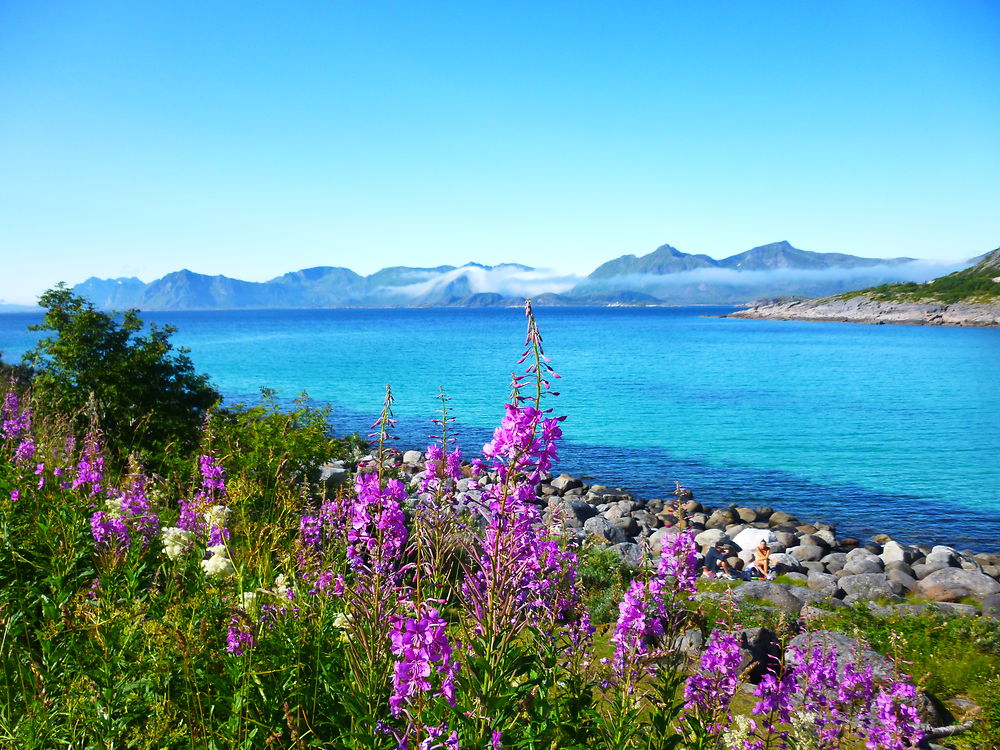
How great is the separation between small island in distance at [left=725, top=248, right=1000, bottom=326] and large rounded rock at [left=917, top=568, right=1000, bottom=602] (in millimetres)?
134105

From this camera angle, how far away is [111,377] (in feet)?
50.7

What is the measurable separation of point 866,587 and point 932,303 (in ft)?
504

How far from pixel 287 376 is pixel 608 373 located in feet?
116

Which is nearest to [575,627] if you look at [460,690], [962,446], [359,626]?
[460,690]

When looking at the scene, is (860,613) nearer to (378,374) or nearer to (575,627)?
(575,627)

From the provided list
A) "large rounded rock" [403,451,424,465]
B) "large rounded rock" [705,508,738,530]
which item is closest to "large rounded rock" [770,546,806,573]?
"large rounded rock" [705,508,738,530]

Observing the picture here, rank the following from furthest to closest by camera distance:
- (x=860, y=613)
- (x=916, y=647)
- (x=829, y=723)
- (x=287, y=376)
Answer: (x=287, y=376), (x=860, y=613), (x=916, y=647), (x=829, y=723)

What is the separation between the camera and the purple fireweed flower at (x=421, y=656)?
296cm

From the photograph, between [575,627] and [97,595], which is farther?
[97,595]

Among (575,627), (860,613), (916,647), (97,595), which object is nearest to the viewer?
(575,627)

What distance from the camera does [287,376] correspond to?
6562 cm

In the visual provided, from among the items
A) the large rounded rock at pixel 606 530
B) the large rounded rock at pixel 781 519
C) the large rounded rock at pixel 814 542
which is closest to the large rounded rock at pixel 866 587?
the large rounded rock at pixel 814 542

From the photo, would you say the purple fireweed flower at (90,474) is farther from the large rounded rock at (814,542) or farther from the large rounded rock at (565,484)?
the large rounded rock at (814,542)

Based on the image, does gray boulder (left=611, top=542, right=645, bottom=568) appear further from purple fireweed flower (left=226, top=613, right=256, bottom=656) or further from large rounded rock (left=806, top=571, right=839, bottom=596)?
purple fireweed flower (left=226, top=613, right=256, bottom=656)
